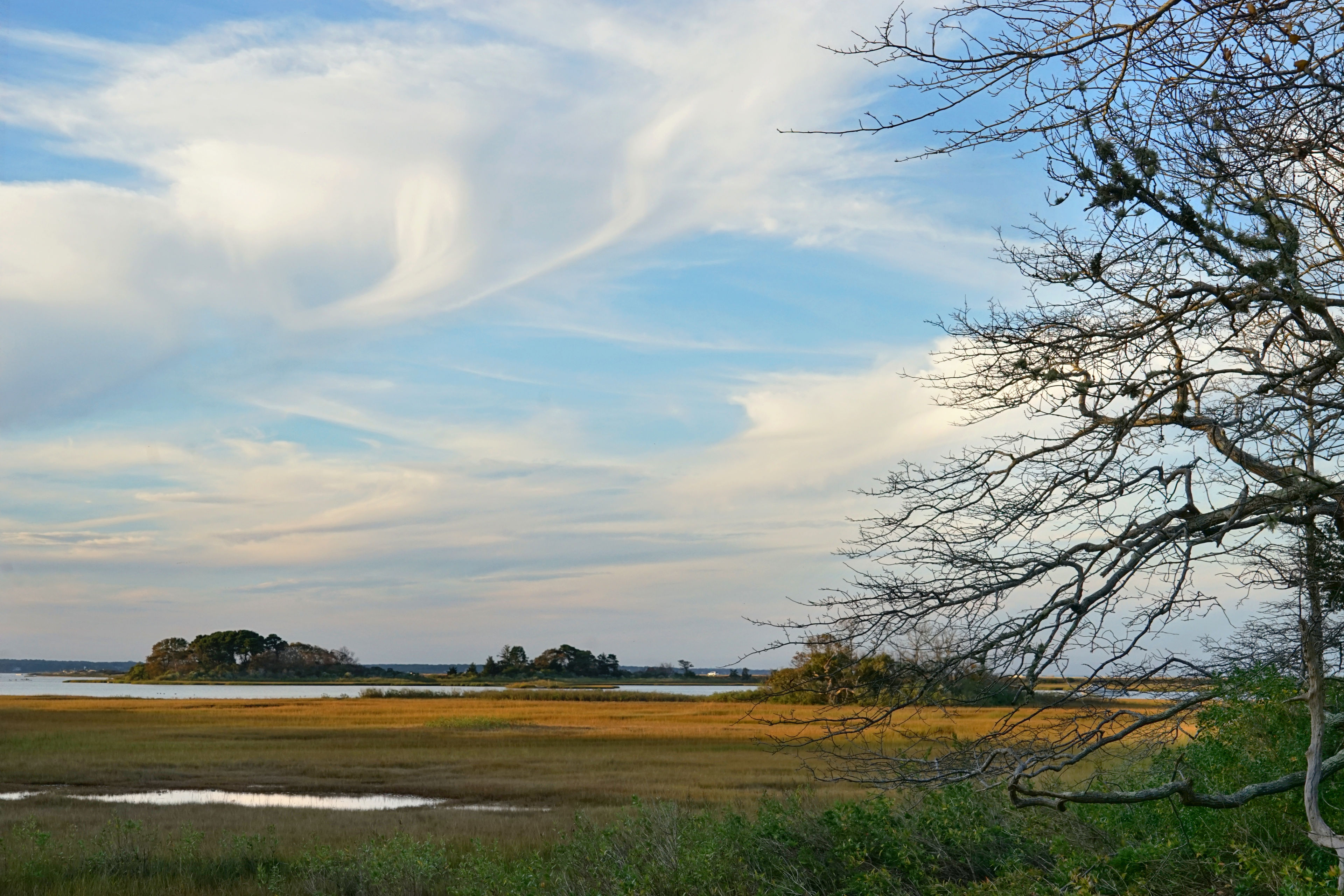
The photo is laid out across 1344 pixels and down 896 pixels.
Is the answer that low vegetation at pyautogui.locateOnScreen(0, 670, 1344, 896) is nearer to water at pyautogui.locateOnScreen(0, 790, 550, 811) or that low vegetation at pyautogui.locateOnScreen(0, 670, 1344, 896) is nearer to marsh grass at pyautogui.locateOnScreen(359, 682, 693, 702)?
water at pyautogui.locateOnScreen(0, 790, 550, 811)

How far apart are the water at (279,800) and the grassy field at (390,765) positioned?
626mm

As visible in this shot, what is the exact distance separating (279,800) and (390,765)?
850 centimetres

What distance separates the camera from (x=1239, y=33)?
5.80m

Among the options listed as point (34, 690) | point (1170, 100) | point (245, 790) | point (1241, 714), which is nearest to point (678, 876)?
point (1241, 714)

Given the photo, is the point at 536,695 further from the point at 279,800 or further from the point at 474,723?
the point at 279,800

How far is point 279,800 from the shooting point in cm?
2384

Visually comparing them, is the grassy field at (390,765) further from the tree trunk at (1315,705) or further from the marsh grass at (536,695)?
the marsh grass at (536,695)

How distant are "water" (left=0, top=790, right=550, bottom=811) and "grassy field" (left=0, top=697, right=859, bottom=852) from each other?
63 centimetres

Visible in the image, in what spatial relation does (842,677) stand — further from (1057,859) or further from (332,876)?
(332,876)

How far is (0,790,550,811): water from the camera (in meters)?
→ 22.1

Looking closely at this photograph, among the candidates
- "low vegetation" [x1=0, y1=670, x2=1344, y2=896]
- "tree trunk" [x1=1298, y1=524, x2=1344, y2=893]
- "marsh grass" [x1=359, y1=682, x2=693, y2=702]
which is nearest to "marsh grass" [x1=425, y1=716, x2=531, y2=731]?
"low vegetation" [x1=0, y1=670, x2=1344, y2=896]

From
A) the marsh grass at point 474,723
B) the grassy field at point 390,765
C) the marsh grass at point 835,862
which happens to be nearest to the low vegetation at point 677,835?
the marsh grass at point 835,862

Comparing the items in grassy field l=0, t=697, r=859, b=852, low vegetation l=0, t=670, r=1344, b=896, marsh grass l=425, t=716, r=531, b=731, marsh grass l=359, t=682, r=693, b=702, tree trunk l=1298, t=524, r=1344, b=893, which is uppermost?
tree trunk l=1298, t=524, r=1344, b=893

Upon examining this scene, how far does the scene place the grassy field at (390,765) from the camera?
1883 cm
